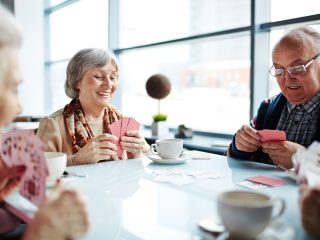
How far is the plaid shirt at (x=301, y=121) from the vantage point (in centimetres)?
162

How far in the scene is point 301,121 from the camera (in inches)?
66.1

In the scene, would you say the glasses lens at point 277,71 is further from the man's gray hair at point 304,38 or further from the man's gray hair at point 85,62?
the man's gray hair at point 85,62

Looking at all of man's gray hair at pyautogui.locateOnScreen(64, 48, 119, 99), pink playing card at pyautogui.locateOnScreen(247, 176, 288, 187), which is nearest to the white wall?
man's gray hair at pyautogui.locateOnScreen(64, 48, 119, 99)

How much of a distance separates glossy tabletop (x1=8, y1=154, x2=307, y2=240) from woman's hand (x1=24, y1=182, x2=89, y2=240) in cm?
15

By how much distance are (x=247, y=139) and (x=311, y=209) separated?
0.82 metres

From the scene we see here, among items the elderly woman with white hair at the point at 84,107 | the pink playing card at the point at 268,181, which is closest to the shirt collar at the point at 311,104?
the pink playing card at the point at 268,181

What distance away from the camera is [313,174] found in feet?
2.82

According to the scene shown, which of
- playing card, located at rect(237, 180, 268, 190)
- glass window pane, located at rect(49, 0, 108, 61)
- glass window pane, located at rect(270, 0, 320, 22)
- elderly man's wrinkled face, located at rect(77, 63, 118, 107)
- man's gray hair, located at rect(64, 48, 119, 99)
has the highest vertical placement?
glass window pane, located at rect(49, 0, 108, 61)

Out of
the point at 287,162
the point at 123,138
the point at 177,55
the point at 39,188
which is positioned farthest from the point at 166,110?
the point at 39,188

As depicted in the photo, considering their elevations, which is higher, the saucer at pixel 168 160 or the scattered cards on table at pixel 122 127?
the scattered cards on table at pixel 122 127

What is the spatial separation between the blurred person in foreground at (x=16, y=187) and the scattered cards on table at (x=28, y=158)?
0.08ft

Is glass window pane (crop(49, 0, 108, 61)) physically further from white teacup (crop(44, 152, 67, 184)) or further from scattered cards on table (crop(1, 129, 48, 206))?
scattered cards on table (crop(1, 129, 48, 206))

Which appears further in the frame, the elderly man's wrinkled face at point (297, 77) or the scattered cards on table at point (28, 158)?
the elderly man's wrinkled face at point (297, 77)

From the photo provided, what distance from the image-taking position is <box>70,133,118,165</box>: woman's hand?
59.8 inches
